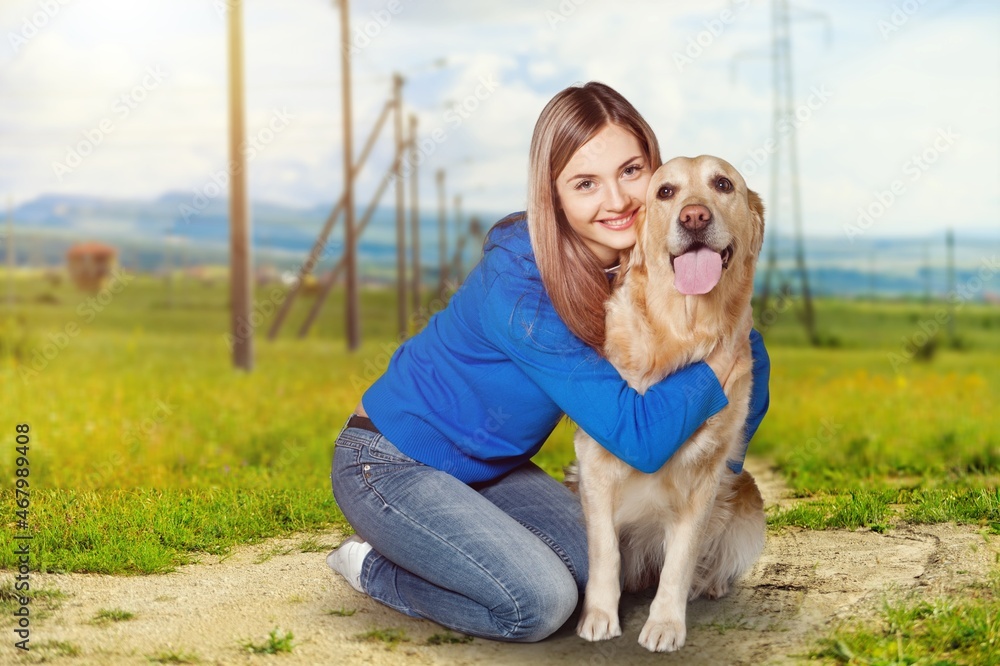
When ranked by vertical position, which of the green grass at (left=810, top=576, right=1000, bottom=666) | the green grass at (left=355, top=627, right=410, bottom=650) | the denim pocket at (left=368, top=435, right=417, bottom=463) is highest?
the denim pocket at (left=368, top=435, right=417, bottom=463)

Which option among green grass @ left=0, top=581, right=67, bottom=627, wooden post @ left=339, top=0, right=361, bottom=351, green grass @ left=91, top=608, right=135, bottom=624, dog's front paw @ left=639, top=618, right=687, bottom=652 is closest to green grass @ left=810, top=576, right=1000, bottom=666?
dog's front paw @ left=639, top=618, right=687, bottom=652

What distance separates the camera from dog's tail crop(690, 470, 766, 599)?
129 inches

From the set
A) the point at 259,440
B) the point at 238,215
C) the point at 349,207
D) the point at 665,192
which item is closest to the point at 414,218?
the point at 349,207

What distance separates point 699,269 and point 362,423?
4.36 feet

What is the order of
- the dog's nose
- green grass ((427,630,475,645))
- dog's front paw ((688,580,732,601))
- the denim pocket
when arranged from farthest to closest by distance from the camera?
dog's front paw ((688,580,732,601)) → the denim pocket → green grass ((427,630,475,645)) → the dog's nose

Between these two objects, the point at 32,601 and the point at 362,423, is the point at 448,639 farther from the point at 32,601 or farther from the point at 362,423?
the point at 32,601

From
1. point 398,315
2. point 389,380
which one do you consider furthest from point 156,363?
point 389,380

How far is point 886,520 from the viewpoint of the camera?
4344 millimetres

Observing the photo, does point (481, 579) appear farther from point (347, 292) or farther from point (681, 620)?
point (347, 292)

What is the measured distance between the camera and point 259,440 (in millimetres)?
6492

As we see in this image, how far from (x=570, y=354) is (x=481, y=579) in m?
0.77

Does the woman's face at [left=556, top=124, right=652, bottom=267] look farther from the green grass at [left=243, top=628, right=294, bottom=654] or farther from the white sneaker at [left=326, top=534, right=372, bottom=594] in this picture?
the green grass at [left=243, top=628, right=294, bottom=654]

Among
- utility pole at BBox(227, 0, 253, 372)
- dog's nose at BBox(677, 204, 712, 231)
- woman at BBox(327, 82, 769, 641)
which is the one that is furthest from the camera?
utility pole at BBox(227, 0, 253, 372)

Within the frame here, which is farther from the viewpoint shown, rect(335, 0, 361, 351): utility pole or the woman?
rect(335, 0, 361, 351): utility pole
